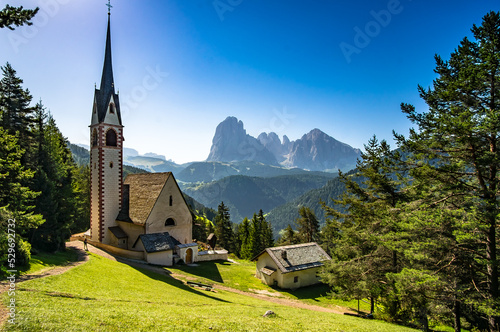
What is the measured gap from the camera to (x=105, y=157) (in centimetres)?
3319

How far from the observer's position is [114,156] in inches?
1334

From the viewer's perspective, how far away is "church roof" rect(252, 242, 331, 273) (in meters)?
31.8

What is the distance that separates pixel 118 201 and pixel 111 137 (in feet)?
26.9

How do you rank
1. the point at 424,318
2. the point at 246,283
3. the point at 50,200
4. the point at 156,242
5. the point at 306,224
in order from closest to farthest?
the point at 424,318 < the point at 50,200 < the point at 246,283 < the point at 156,242 < the point at 306,224

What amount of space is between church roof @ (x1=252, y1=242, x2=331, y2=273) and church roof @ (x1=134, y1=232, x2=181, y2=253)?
11463mm

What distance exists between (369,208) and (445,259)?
30.0ft

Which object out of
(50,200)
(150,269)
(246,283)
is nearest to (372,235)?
(246,283)

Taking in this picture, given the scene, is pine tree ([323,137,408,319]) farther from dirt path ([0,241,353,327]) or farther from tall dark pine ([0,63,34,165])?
tall dark pine ([0,63,34,165])

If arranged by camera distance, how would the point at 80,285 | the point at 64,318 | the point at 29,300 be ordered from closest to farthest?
the point at 64,318 → the point at 29,300 → the point at 80,285

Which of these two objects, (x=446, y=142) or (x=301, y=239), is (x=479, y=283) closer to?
(x=446, y=142)

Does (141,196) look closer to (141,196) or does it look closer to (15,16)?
(141,196)

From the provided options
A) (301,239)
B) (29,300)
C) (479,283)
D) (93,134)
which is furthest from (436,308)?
(301,239)

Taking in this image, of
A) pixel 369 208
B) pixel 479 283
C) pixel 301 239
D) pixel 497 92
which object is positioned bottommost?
pixel 301 239

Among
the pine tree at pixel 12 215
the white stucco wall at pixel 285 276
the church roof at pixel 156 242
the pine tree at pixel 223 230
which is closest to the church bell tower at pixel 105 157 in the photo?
the church roof at pixel 156 242
